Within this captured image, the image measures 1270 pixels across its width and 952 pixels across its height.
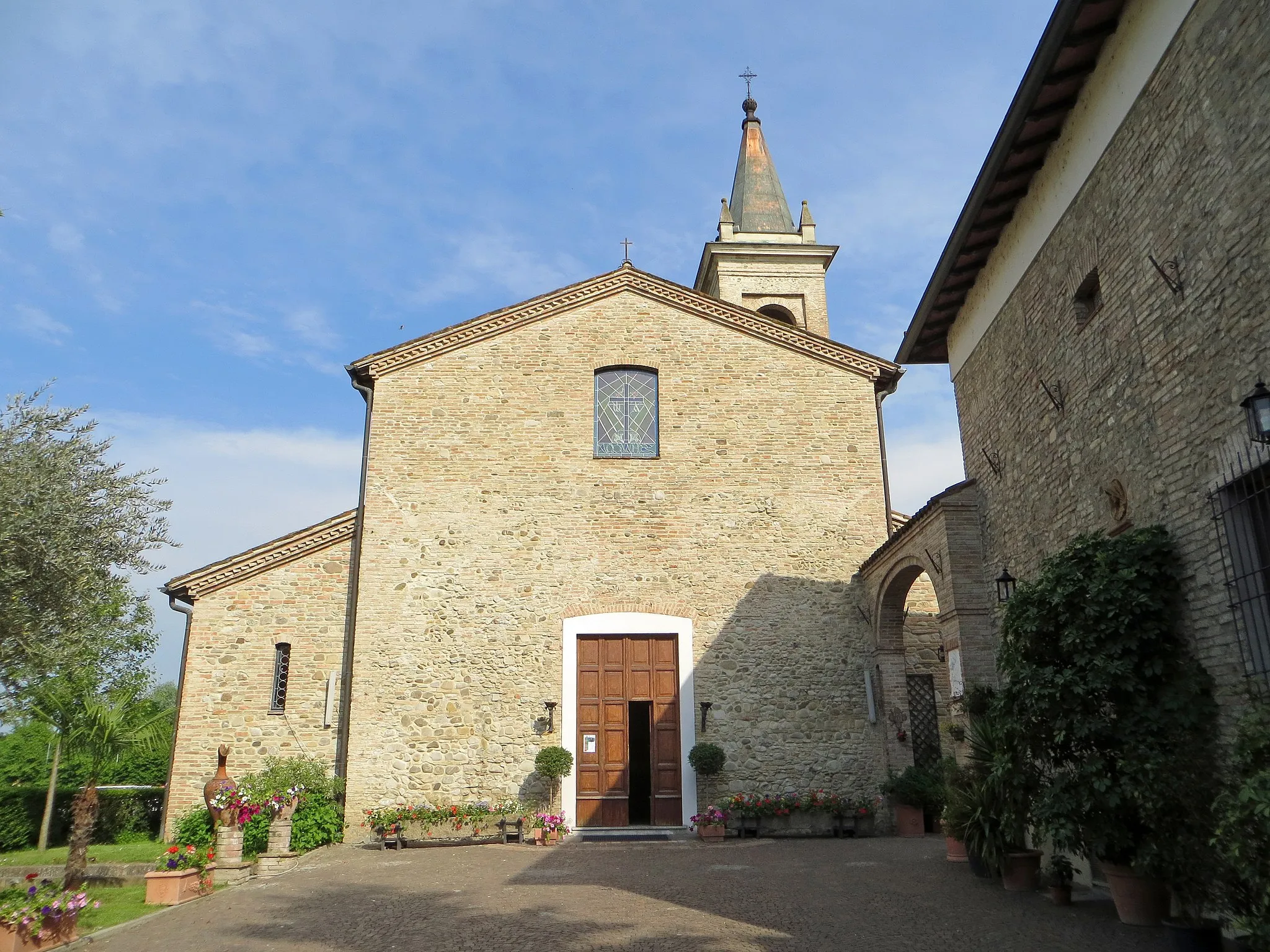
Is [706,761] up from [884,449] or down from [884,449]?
down

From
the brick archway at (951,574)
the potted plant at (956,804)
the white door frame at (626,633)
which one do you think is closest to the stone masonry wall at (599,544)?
the white door frame at (626,633)

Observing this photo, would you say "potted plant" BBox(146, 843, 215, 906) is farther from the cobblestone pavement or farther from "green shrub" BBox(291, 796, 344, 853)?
"green shrub" BBox(291, 796, 344, 853)

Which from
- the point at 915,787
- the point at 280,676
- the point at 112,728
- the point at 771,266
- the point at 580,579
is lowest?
the point at 915,787

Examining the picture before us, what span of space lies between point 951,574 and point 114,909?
9539 mm

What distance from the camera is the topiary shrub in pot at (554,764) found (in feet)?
43.5

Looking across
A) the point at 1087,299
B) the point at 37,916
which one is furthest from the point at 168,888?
the point at 1087,299

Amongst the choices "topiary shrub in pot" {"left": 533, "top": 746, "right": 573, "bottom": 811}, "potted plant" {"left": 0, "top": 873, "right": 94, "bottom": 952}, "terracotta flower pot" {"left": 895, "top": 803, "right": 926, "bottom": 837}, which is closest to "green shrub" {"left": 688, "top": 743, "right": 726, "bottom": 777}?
"topiary shrub in pot" {"left": 533, "top": 746, "right": 573, "bottom": 811}

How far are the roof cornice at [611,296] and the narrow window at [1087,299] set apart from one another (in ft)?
26.5

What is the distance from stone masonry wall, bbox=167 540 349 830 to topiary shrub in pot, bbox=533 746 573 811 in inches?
130

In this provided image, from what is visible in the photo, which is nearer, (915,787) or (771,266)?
(915,787)

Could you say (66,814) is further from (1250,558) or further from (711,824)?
(1250,558)

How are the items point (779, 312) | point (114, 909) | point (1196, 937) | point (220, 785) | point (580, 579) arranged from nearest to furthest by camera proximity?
point (1196, 937), point (114, 909), point (220, 785), point (580, 579), point (779, 312)

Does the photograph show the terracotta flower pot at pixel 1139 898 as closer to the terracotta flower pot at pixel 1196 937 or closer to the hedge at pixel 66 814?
the terracotta flower pot at pixel 1196 937

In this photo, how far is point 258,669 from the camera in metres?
14.1
